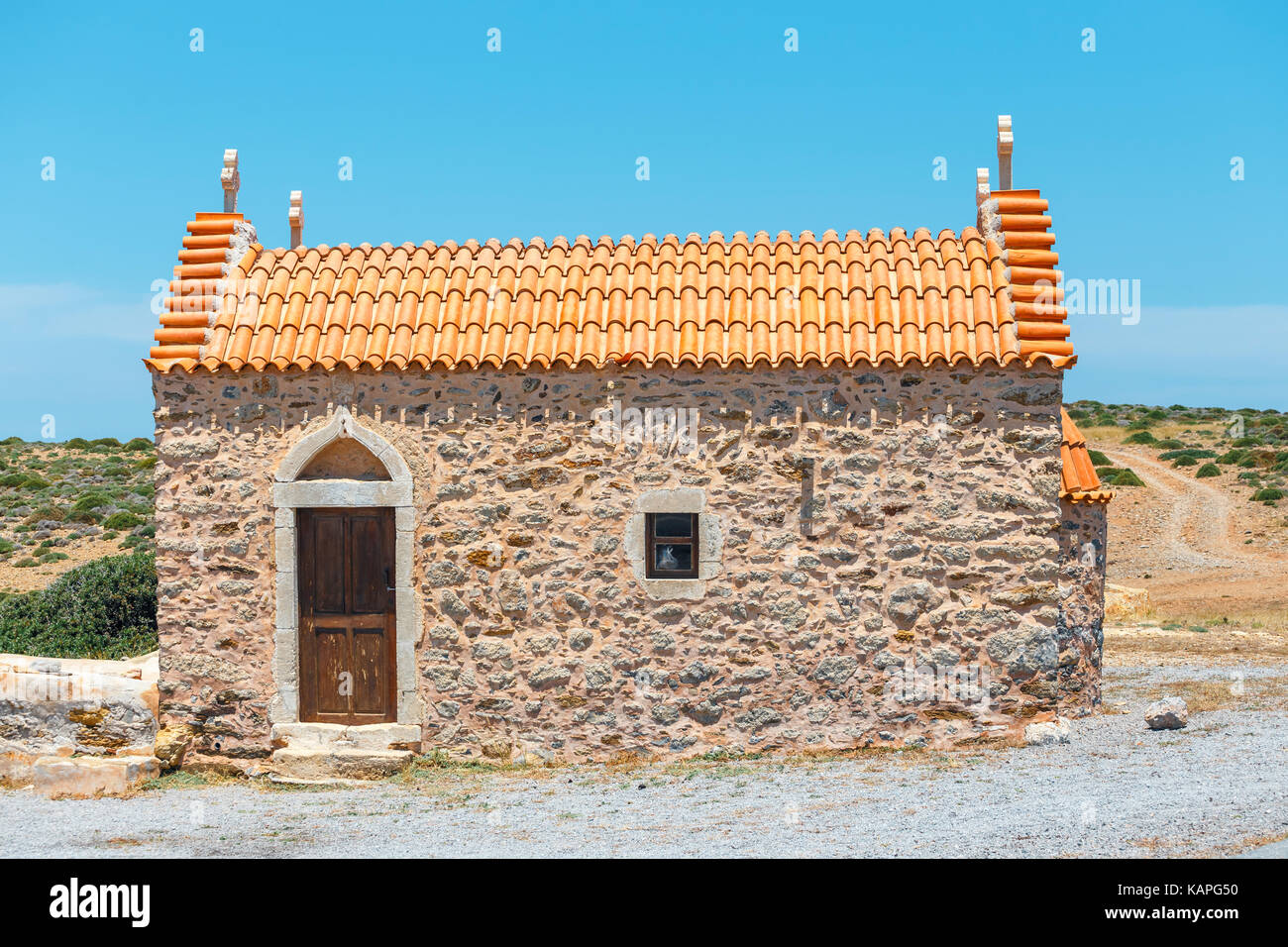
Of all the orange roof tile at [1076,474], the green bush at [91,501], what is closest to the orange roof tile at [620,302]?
the orange roof tile at [1076,474]

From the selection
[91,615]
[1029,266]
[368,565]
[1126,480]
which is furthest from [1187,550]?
[368,565]

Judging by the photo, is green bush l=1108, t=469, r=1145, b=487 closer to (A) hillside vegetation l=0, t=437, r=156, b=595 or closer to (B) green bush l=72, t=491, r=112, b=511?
(A) hillside vegetation l=0, t=437, r=156, b=595

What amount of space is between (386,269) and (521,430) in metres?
2.23

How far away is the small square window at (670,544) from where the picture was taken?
30.9 ft

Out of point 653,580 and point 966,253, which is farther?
point 966,253

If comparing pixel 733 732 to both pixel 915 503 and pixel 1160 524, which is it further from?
pixel 1160 524

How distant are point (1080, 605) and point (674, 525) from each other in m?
3.63

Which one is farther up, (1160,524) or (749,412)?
(749,412)

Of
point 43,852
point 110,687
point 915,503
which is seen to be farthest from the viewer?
point 110,687

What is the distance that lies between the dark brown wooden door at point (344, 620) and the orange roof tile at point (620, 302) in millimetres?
1371

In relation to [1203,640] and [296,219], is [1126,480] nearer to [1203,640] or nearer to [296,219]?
[1203,640]

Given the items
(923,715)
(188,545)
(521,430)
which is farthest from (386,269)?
(923,715)

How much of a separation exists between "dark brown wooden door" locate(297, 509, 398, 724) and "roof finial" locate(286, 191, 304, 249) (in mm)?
3073

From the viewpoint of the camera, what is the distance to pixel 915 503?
927 centimetres
